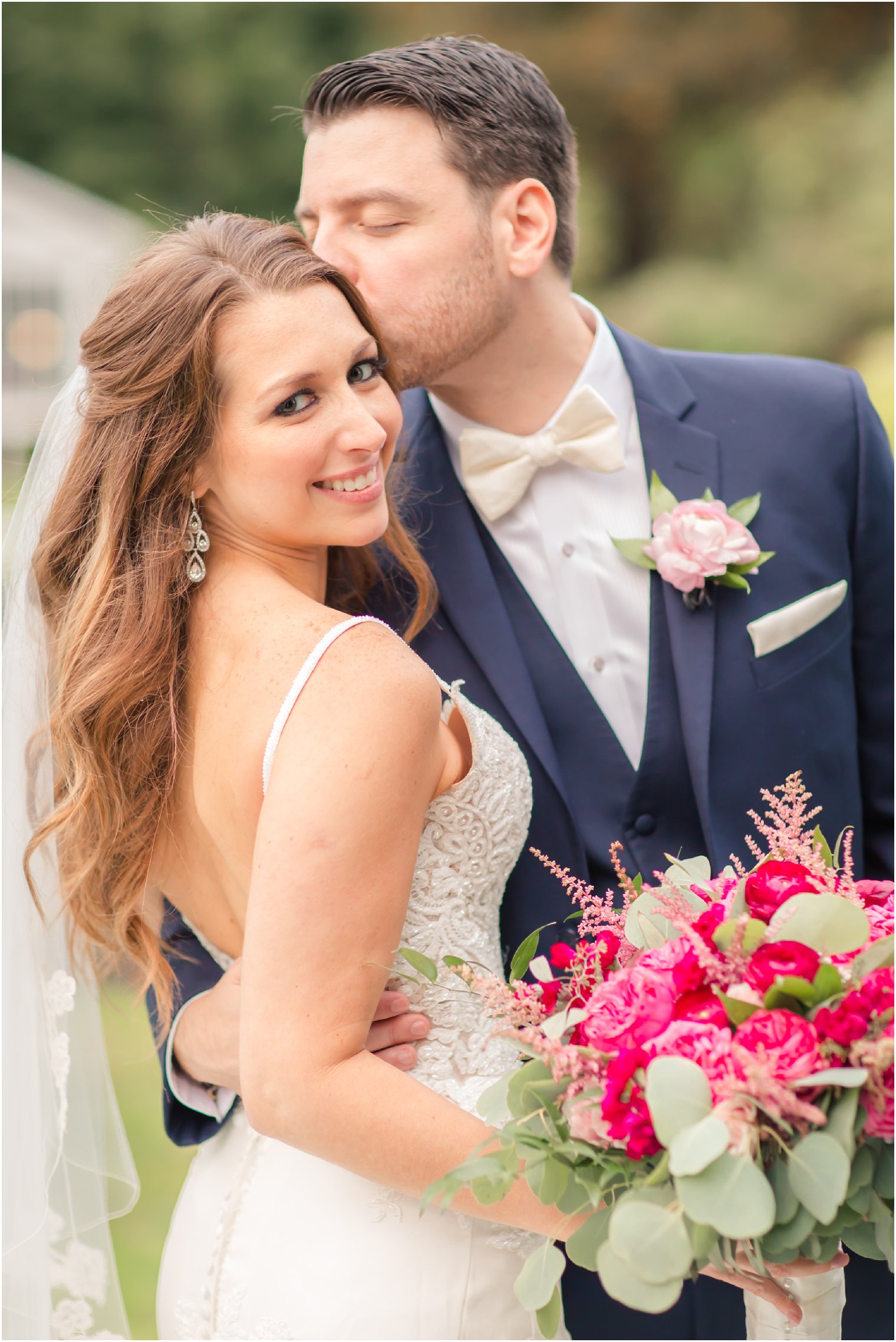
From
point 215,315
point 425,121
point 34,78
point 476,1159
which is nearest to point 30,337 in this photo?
point 34,78

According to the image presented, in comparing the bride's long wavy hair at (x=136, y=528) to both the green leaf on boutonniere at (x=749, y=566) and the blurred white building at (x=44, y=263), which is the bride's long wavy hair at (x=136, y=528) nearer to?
the green leaf on boutonniere at (x=749, y=566)

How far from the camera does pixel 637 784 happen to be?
2.27 metres

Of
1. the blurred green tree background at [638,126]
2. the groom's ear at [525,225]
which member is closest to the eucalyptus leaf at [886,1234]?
the groom's ear at [525,225]

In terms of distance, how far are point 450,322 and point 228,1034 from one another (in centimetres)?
139

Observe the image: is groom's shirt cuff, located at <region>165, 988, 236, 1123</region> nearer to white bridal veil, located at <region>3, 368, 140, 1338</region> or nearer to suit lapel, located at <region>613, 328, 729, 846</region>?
white bridal veil, located at <region>3, 368, 140, 1338</region>

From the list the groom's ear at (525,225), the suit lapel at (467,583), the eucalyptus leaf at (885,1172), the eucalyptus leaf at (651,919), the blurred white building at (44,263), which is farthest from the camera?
the blurred white building at (44,263)

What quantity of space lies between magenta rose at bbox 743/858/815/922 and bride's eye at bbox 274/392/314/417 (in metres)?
0.93

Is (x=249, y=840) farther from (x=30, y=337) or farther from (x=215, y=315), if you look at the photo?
(x=30, y=337)

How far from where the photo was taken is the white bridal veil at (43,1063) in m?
2.02

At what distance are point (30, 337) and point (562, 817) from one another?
875 cm

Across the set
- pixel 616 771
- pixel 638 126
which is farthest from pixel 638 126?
pixel 616 771

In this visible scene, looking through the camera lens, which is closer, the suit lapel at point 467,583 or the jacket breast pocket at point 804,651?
the suit lapel at point 467,583

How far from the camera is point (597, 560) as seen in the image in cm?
244

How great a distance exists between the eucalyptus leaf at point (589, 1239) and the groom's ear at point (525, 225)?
1.83 m
